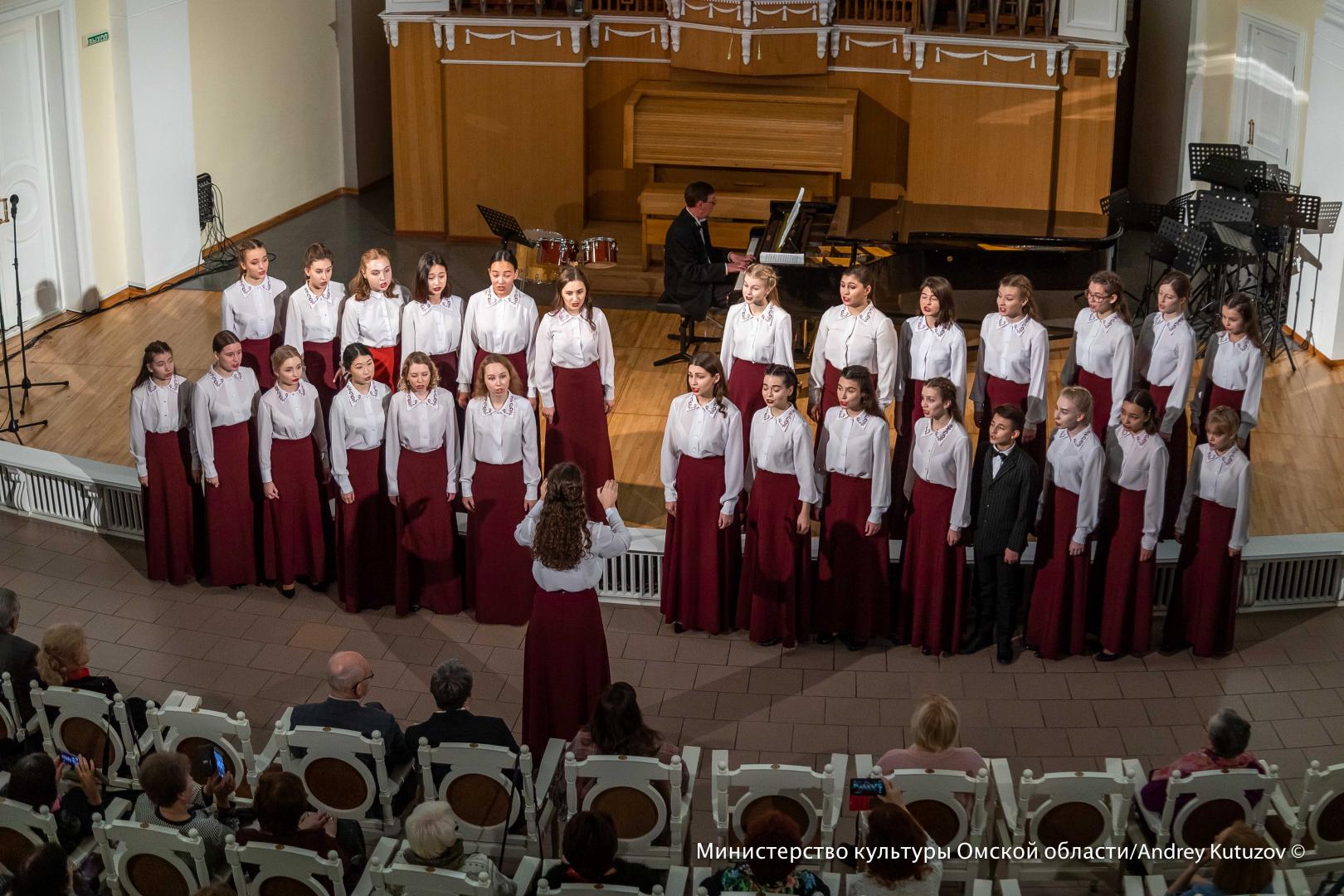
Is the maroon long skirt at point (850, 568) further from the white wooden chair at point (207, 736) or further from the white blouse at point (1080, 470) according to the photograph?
the white wooden chair at point (207, 736)

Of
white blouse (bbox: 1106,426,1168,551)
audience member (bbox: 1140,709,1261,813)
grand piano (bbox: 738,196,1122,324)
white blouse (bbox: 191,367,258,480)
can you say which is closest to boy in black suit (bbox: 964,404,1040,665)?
white blouse (bbox: 1106,426,1168,551)

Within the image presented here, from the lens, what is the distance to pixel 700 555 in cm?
740

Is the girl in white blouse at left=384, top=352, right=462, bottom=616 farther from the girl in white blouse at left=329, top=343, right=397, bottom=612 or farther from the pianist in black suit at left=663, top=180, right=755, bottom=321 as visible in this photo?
the pianist in black suit at left=663, top=180, right=755, bottom=321

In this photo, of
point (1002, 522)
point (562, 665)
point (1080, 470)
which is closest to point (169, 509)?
point (562, 665)

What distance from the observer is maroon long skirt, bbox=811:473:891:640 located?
23.5ft

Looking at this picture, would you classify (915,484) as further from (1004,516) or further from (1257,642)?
(1257,642)

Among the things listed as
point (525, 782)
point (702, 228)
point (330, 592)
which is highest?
point (702, 228)

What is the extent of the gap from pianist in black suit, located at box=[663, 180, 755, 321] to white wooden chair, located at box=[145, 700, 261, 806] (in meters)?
5.36

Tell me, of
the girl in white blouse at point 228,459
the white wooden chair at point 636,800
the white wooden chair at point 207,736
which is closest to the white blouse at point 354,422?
the girl in white blouse at point 228,459

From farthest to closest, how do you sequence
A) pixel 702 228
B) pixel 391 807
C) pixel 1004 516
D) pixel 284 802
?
pixel 702 228 → pixel 1004 516 → pixel 391 807 → pixel 284 802

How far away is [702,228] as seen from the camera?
1030cm

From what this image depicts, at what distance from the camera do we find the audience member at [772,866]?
4445 millimetres

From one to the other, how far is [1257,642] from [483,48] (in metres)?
8.56

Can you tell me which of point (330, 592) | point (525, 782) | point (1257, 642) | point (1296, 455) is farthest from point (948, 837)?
point (1296, 455)
